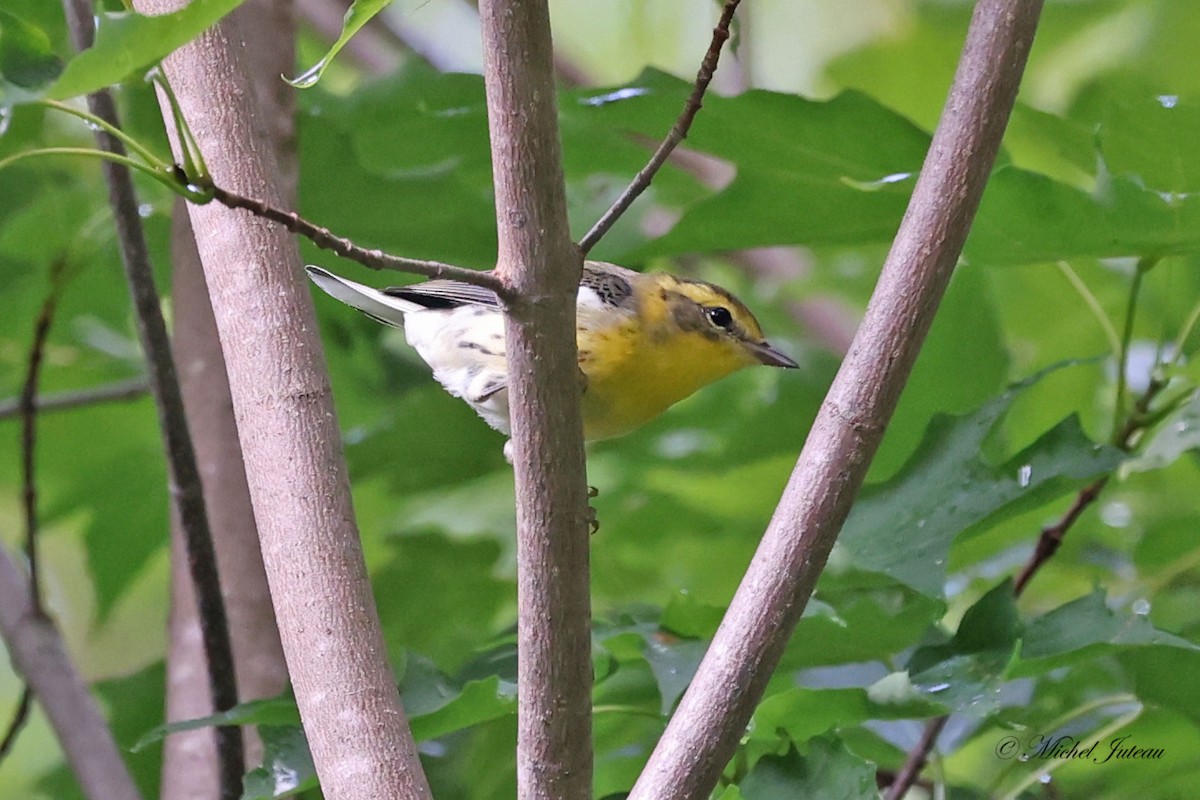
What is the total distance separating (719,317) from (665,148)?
134 cm

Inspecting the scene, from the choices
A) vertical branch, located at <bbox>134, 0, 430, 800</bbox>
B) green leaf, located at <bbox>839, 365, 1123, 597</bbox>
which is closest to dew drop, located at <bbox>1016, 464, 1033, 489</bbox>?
green leaf, located at <bbox>839, 365, 1123, 597</bbox>

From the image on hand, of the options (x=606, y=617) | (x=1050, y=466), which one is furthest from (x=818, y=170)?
(x=606, y=617)

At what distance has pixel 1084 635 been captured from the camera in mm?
1557

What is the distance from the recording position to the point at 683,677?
5.46 ft

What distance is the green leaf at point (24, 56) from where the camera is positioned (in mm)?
1039

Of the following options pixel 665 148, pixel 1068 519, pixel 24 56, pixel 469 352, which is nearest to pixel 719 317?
pixel 469 352

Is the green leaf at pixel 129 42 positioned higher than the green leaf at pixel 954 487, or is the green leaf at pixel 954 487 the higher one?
the green leaf at pixel 129 42

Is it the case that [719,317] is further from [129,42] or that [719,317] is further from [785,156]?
[129,42]

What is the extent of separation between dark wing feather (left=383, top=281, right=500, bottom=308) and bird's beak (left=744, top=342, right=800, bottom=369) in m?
0.55

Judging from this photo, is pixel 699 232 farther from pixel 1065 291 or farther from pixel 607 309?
pixel 1065 291

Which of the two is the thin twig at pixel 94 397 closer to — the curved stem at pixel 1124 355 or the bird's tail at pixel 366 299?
the bird's tail at pixel 366 299

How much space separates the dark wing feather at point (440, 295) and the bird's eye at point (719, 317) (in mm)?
463

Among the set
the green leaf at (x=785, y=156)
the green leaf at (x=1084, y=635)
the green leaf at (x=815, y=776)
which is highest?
the green leaf at (x=785, y=156)

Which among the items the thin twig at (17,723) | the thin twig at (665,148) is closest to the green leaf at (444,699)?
the thin twig at (665,148)
